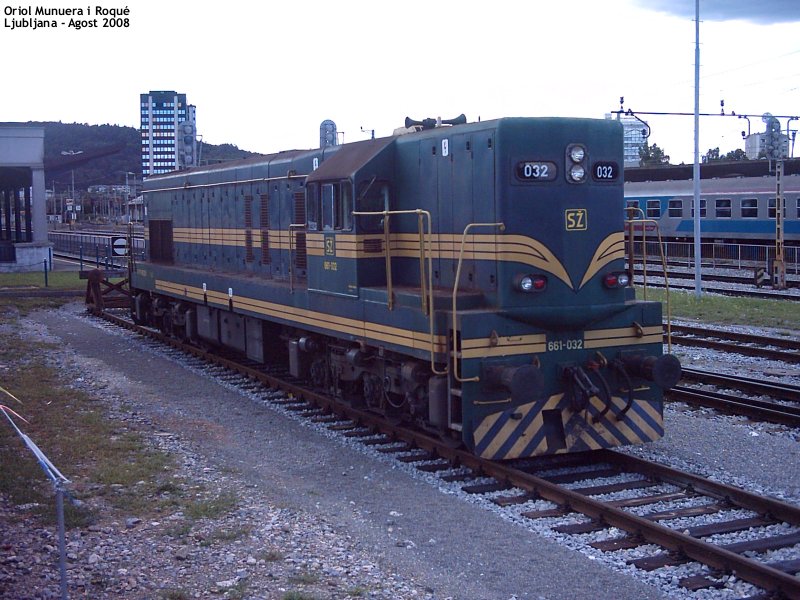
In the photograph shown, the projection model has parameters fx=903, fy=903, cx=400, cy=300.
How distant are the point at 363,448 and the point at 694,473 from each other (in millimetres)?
3442

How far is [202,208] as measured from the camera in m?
17.1

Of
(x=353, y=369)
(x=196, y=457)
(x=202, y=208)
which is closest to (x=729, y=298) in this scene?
(x=202, y=208)

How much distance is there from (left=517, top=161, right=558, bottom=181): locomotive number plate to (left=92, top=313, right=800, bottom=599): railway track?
9.01ft

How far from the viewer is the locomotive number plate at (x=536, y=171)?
8.57m

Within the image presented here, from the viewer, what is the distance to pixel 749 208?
121 feet

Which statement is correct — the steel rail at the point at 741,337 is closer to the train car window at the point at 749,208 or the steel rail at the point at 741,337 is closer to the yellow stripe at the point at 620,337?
the yellow stripe at the point at 620,337

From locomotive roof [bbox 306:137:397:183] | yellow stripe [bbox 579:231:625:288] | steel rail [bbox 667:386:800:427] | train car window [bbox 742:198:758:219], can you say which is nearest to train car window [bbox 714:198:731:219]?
train car window [bbox 742:198:758:219]

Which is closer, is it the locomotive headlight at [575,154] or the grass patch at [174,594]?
the grass patch at [174,594]

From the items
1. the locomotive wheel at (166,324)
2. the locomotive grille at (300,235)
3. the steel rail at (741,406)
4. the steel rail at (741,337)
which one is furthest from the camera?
the locomotive wheel at (166,324)

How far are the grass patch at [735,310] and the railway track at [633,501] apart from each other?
10.6 m

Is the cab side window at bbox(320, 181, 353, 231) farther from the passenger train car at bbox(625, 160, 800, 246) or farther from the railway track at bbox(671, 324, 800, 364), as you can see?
the passenger train car at bbox(625, 160, 800, 246)

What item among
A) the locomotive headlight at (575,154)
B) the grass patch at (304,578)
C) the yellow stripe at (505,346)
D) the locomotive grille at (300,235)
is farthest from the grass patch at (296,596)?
the locomotive grille at (300,235)

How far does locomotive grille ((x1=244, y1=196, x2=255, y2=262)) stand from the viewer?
14797mm

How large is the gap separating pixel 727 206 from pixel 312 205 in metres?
31.0
